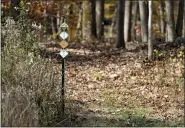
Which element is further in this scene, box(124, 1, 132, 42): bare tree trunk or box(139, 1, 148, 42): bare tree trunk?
box(124, 1, 132, 42): bare tree trunk

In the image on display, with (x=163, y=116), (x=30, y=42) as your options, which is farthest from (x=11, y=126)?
(x=163, y=116)

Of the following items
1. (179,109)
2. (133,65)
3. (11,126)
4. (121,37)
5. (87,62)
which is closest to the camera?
(11,126)

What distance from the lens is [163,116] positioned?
9.27 m

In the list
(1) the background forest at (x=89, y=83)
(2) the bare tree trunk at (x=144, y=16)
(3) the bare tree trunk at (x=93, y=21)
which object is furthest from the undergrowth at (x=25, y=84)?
(3) the bare tree trunk at (x=93, y=21)

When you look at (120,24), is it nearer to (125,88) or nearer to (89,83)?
(89,83)

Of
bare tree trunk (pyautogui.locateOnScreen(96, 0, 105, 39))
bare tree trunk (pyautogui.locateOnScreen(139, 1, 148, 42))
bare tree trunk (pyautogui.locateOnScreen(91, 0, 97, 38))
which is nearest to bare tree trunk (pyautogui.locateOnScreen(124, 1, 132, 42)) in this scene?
bare tree trunk (pyautogui.locateOnScreen(139, 1, 148, 42))

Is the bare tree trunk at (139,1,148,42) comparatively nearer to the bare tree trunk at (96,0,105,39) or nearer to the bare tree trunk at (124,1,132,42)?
the bare tree trunk at (124,1,132,42)

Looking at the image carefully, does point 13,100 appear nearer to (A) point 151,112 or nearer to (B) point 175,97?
(A) point 151,112

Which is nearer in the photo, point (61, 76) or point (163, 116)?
point (61, 76)

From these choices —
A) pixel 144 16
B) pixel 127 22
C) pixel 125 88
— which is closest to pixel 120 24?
pixel 127 22

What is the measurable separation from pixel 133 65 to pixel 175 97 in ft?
11.3

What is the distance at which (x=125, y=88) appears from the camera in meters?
11.7

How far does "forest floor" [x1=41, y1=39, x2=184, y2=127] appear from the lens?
895cm

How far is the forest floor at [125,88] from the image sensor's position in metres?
8.95
